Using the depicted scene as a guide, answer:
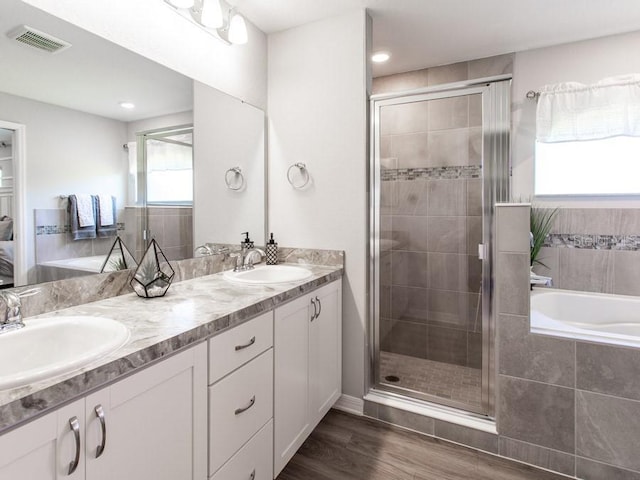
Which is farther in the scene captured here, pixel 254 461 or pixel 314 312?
pixel 314 312

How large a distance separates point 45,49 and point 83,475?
54.0 inches

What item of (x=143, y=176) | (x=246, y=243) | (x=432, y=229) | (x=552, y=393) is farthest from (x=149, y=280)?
(x=552, y=393)

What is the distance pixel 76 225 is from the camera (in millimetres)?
1338

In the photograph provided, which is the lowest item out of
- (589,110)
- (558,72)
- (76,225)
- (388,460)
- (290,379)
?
(388,460)

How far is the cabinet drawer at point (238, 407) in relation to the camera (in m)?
1.14

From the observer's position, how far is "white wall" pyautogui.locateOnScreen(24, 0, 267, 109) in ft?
4.49

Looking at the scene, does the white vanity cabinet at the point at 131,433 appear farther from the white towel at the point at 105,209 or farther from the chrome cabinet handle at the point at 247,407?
the white towel at the point at 105,209

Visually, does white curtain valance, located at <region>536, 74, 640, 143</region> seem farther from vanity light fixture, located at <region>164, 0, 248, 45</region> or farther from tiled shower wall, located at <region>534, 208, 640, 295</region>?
vanity light fixture, located at <region>164, 0, 248, 45</region>

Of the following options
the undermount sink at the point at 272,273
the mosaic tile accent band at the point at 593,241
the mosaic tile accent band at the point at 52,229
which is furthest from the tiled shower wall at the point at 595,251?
the mosaic tile accent band at the point at 52,229

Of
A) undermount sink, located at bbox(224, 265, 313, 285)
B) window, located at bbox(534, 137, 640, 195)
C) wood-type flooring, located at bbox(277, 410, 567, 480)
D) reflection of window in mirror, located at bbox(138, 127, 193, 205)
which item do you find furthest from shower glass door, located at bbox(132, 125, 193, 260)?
window, located at bbox(534, 137, 640, 195)

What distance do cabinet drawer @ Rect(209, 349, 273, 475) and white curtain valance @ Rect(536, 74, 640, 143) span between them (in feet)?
8.35

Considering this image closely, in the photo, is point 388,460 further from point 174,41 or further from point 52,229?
point 174,41

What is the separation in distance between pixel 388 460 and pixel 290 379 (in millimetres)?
703

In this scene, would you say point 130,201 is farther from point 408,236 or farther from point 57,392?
point 408,236
